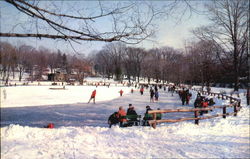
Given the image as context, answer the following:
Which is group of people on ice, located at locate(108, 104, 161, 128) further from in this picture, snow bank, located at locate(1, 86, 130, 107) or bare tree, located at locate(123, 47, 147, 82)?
bare tree, located at locate(123, 47, 147, 82)

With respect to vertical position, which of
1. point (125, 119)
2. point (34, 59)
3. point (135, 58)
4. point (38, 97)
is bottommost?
point (38, 97)

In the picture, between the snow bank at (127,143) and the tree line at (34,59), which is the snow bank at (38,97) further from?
the snow bank at (127,143)

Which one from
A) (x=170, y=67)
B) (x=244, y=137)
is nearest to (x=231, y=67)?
(x=244, y=137)

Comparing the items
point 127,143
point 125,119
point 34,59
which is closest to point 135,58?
point 34,59

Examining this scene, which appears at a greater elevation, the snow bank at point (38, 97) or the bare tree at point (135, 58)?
the bare tree at point (135, 58)

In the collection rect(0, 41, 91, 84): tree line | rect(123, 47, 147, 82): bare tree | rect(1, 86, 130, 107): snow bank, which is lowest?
rect(1, 86, 130, 107): snow bank

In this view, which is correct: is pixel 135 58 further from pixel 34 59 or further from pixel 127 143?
pixel 127 143

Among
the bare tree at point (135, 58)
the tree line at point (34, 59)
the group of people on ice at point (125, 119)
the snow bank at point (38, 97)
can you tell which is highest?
the bare tree at point (135, 58)

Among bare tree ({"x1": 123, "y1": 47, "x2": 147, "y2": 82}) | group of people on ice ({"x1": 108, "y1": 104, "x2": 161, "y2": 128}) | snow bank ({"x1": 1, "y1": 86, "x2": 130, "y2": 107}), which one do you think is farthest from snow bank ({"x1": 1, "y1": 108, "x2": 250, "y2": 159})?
bare tree ({"x1": 123, "y1": 47, "x2": 147, "y2": 82})

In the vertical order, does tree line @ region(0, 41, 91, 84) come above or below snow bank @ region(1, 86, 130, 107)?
above

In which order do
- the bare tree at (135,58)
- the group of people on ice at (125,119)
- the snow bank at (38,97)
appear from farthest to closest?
1. the bare tree at (135,58)
2. the snow bank at (38,97)
3. the group of people on ice at (125,119)

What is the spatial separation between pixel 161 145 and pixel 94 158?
6.36 feet

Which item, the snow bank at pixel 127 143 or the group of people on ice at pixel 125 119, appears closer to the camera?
the snow bank at pixel 127 143

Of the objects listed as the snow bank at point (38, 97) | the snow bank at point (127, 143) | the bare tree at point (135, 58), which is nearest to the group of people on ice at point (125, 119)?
the snow bank at point (127, 143)
